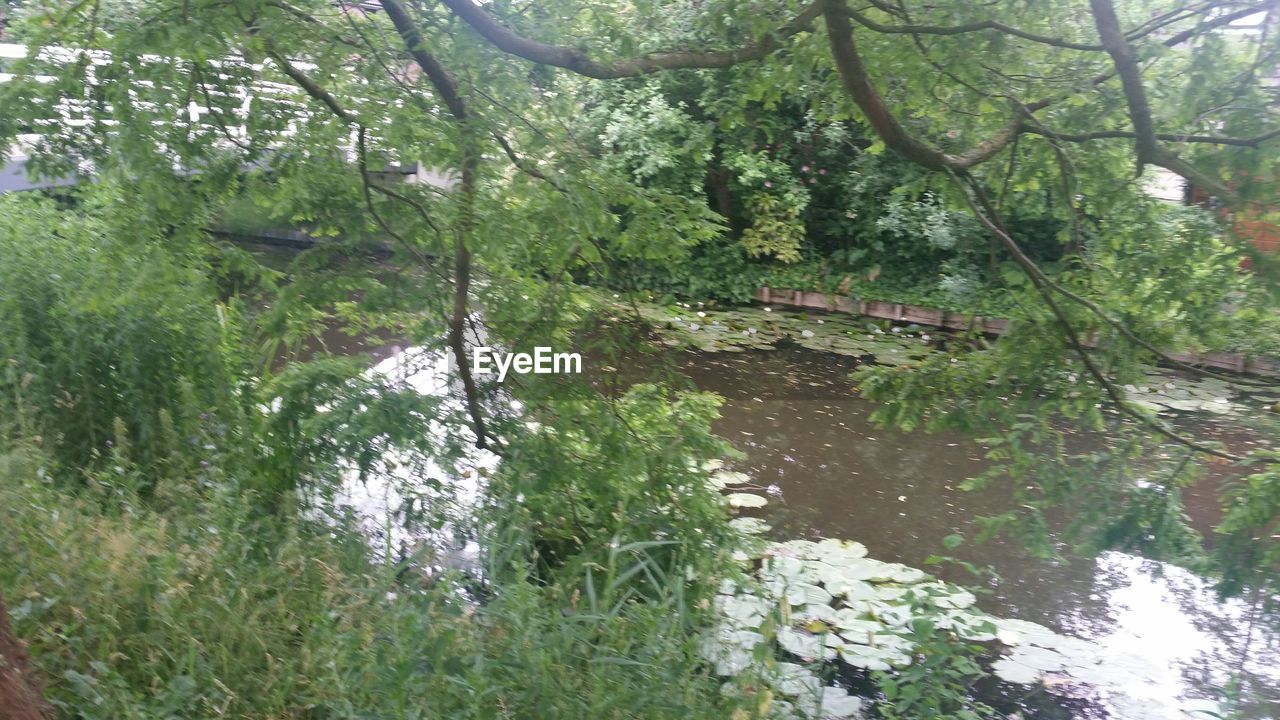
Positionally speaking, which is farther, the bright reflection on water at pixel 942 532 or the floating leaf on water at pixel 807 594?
the floating leaf on water at pixel 807 594

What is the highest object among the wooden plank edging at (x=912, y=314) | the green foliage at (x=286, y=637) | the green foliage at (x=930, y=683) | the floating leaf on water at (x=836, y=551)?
the wooden plank edging at (x=912, y=314)

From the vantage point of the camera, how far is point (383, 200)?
3.84m

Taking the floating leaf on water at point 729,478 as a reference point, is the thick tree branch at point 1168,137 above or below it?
above

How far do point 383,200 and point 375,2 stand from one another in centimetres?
106

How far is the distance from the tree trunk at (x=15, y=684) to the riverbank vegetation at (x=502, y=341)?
284 millimetres

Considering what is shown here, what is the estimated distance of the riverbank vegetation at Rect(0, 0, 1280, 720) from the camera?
9.43ft

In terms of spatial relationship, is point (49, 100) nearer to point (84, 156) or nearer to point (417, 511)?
point (84, 156)

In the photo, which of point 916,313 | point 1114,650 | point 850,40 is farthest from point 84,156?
point 916,313

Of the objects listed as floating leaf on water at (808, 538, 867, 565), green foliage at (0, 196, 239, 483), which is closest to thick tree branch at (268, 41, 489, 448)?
green foliage at (0, 196, 239, 483)

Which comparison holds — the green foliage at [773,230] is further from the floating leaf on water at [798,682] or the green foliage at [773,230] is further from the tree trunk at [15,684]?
the tree trunk at [15,684]

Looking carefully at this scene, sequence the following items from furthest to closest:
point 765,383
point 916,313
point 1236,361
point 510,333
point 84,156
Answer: point 916,313
point 1236,361
point 765,383
point 510,333
point 84,156

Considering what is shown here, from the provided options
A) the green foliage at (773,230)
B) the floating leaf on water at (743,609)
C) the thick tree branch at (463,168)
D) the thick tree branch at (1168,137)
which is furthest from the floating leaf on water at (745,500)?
the green foliage at (773,230)

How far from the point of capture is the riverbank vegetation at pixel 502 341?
2.88 metres

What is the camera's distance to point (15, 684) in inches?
79.2
